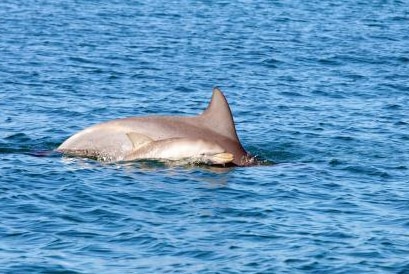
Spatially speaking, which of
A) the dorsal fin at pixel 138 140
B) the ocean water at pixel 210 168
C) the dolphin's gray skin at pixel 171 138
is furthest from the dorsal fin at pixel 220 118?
the dorsal fin at pixel 138 140

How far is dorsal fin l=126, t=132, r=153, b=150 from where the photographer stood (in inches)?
958

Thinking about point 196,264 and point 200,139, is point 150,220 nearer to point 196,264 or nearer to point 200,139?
point 196,264

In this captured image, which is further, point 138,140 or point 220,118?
point 220,118

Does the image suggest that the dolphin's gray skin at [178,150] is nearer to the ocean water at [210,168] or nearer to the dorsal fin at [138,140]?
the dorsal fin at [138,140]

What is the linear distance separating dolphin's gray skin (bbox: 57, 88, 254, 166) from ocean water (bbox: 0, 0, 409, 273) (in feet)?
1.36

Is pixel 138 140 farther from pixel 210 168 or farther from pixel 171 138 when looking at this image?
pixel 210 168

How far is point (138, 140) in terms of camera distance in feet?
79.9

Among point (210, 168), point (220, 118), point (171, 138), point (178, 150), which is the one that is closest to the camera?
point (210, 168)

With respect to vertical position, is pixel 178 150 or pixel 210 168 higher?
pixel 178 150

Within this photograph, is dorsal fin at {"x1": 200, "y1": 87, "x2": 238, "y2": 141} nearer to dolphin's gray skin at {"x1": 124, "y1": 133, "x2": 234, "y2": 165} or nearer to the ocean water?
dolphin's gray skin at {"x1": 124, "y1": 133, "x2": 234, "y2": 165}

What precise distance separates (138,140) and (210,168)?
5.86ft

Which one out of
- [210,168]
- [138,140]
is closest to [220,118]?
[210,168]

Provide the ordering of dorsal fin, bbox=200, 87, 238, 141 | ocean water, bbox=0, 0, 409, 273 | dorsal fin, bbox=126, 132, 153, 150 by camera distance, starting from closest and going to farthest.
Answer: ocean water, bbox=0, 0, 409, 273 → dorsal fin, bbox=126, 132, 153, 150 → dorsal fin, bbox=200, 87, 238, 141

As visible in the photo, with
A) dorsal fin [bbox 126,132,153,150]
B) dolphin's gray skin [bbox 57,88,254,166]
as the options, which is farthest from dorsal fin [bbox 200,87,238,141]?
dorsal fin [bbox 126,132,153,150]
